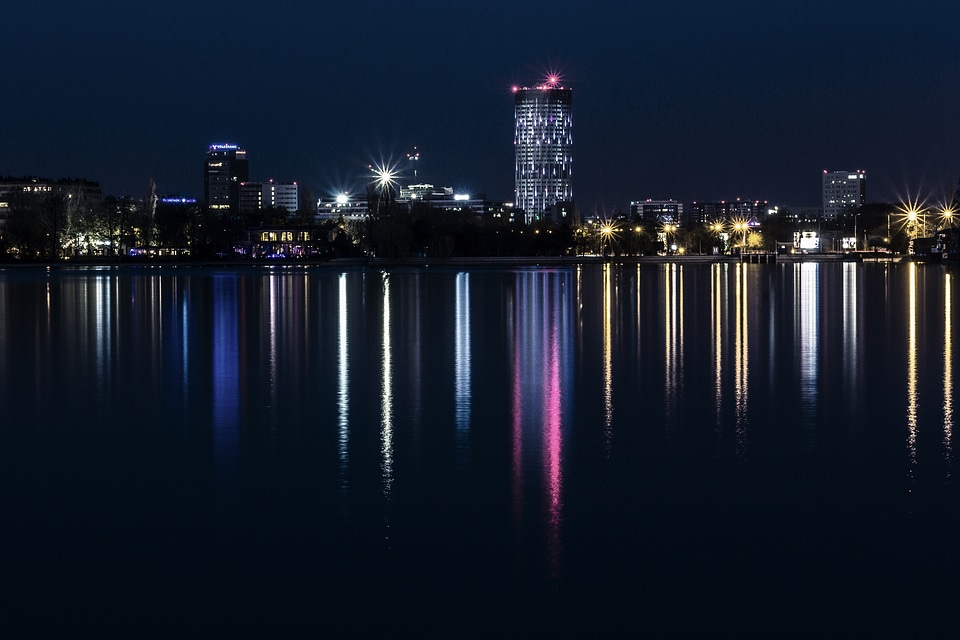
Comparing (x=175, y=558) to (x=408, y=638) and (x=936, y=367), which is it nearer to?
(x=408, y=638)

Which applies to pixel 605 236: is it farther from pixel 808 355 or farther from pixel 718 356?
pixel 718 356

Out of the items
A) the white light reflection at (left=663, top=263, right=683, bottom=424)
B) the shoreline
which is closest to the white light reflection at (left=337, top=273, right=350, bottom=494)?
the white light reflection at (left=663, top=263, right=683, bottom=424)

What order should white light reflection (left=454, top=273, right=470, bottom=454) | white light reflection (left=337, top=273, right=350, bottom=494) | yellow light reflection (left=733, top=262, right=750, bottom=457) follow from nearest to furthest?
1. white light reflection (left=337, top=273, right=350, bottom=494)
2. yellow light reflection (left=733, top=262, right=750, bottom=457)
3. white light reflection (left=454, top=273, right=470, bottom=454)

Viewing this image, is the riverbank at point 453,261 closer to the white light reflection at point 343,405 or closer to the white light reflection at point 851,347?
the white light reflection at point 851,347

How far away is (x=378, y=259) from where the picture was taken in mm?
98000

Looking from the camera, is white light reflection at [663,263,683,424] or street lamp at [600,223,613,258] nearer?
white light reflection at [663,263,683,424]

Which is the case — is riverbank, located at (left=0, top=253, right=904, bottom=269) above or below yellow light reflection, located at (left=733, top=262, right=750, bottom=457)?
above

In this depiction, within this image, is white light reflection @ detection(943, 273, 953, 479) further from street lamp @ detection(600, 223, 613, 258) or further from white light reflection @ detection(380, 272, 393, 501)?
street lamp @ detection(600, 223, 613, 258)

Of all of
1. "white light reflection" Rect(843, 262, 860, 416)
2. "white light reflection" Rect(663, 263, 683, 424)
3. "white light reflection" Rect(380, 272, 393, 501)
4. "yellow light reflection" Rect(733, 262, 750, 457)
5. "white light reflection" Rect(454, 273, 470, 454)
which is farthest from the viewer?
"white light reflection" Rect(843, 262, 860, 416)

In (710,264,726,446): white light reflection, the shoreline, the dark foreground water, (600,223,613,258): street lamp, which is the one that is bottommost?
the dark foreground water

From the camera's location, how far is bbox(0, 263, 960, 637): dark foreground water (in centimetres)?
637

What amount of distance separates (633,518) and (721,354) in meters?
10.6

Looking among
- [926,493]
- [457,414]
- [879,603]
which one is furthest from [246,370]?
[879,603]

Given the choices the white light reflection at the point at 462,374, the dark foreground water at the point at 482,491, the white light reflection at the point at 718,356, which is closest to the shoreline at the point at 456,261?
the white light reflection at the point at 718,356
